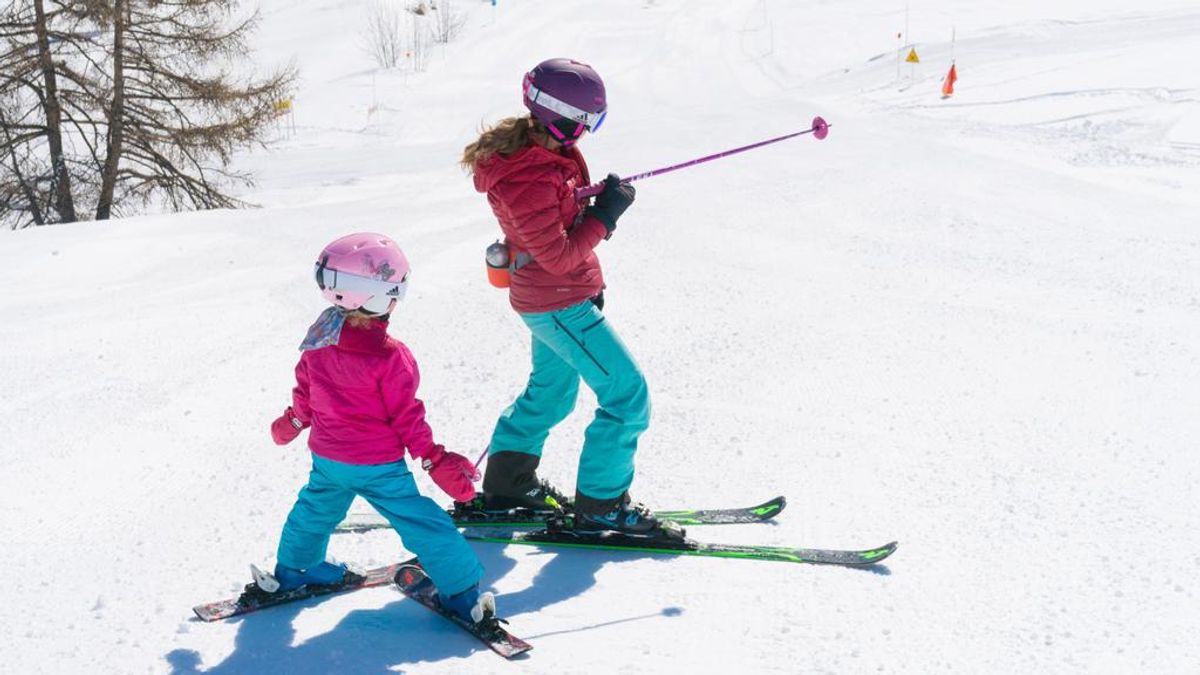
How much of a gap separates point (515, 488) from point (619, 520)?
541 millimetres

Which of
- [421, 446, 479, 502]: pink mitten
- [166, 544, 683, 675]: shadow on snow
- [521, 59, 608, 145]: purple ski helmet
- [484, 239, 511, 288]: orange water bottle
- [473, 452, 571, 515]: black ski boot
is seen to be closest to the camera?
[166, 544, 683, 675]: shadow on snow

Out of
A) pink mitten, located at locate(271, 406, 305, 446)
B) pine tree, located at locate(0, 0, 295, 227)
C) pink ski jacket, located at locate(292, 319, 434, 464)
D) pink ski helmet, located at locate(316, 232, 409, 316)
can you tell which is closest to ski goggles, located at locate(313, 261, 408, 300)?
pink ski helmet, located at locate(316, 232, 409, 316)

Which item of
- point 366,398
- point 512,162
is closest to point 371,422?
point 366,398

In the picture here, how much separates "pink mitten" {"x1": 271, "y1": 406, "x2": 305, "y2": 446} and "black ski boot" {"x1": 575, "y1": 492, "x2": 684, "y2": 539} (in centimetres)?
121

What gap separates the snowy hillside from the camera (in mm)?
3521

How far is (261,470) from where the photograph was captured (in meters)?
4.91

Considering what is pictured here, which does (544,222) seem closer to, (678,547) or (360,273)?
(360,273)

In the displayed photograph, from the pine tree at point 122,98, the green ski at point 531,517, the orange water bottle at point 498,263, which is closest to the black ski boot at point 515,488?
the green ski at point 531,517

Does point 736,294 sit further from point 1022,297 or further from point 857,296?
point 1022,297

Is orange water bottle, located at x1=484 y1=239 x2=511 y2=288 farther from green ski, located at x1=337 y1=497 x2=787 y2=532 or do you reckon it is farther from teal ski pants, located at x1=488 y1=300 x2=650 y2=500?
green ski, located at x1=337 y1=497 x2=787 y2=532

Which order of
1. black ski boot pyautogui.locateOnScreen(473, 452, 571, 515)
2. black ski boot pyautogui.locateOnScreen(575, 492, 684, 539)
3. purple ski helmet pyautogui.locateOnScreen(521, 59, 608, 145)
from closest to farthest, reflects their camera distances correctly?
purple ski helmet pyautogui.locateOnScreen(521, 59, 608, 145) → black ski boot pyautogui.locateOnScreen(575, 492, 684, 539) → black ski boot pyautogui.locateOnScreen(473, 452, 571, 515)

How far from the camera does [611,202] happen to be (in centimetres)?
395

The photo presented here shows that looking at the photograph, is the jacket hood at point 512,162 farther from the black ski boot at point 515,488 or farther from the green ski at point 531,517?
the green ski at point 531,517

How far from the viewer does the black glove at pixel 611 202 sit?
3947 millimetres
